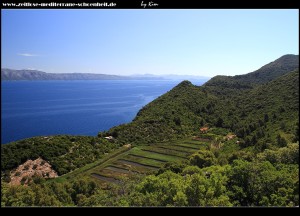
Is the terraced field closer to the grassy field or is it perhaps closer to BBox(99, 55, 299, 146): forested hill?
the grassy field

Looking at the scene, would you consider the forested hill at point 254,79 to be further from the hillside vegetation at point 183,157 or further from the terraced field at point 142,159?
the terraced field at point 142,159

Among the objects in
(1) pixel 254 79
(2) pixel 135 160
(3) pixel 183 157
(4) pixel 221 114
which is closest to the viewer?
(2) pixel 135 160

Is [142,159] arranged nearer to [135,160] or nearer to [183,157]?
[135,160]

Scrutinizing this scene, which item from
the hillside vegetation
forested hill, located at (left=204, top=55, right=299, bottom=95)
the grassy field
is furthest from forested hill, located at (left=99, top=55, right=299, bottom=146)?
forested hill, located at (left=204, top=55, right=299, bottom=95)

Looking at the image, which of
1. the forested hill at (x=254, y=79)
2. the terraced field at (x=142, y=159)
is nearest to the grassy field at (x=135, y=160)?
the terraced field at (x=142, y=159)

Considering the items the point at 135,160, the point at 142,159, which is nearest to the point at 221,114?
the point at 142,159

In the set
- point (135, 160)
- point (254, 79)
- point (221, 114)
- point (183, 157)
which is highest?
point (254, 79)

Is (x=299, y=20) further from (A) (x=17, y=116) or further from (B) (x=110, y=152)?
(A) (x=17, y=116)
